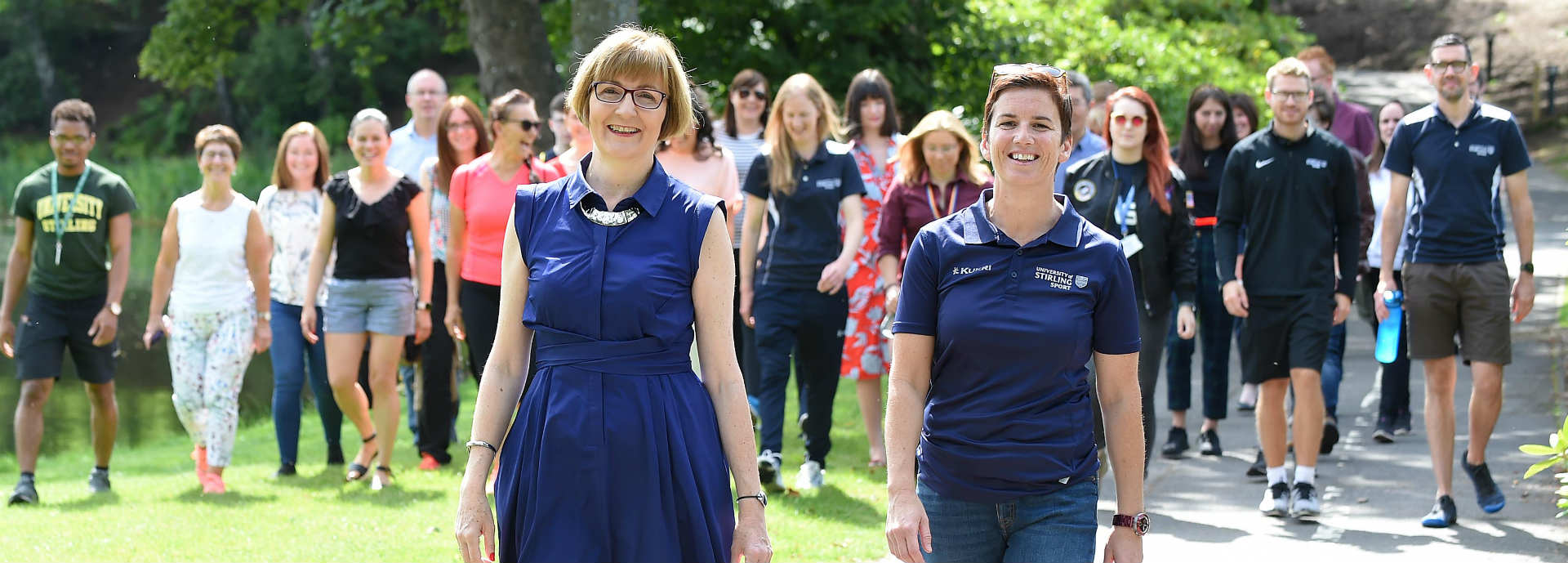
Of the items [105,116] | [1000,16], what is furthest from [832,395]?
[105,116]

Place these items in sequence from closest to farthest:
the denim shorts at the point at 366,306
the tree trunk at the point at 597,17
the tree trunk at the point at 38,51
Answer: the denim shorts at the point at 366,306
the tree trunk at the point at 597,17
the tree trunk at the point at 38,51

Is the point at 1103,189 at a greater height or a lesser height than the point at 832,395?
greater

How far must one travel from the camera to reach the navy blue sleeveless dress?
11.1ft

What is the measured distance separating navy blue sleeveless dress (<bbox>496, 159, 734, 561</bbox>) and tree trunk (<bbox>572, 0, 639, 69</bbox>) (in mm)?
10150

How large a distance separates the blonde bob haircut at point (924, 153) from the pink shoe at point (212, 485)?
384 centimetres

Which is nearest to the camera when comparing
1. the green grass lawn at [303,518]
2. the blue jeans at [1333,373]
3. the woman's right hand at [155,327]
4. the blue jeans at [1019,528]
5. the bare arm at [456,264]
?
the blue jeans at [1019,528]

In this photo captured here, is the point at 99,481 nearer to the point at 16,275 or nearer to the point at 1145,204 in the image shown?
the point at 16,275

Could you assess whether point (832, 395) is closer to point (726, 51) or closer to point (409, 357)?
point (409, 357)

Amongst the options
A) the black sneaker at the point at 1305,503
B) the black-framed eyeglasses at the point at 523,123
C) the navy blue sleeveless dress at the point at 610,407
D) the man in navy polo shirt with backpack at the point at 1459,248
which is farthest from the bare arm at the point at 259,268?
the man in navy polo shirt with backpack at the point at 1459,248

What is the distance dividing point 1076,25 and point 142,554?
13.5 m

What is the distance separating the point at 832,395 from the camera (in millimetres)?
8273

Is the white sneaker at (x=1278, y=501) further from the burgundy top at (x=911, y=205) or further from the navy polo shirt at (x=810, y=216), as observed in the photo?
the navy polo shirt at (x=810, y=216)

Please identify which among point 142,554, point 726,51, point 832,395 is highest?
point 726,51

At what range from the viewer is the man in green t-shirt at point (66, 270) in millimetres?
8367
